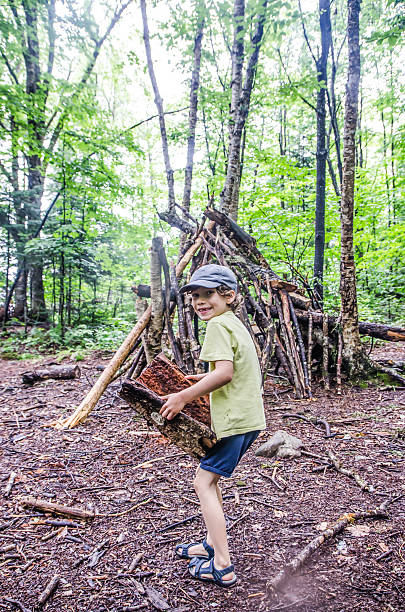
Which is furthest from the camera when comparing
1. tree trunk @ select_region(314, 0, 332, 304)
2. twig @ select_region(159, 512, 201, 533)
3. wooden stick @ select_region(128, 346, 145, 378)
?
tree trunk @ select_region(314, 0, 332, 304)

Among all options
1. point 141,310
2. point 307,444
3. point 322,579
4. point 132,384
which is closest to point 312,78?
point 141,310

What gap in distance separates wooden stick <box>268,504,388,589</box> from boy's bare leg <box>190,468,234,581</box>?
0.86 ft

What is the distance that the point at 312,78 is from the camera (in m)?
7.21

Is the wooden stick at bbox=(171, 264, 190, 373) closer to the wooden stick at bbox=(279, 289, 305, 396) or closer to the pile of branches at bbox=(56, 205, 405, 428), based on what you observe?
the pile of branches at bbox=(56, 205, 405, 428)

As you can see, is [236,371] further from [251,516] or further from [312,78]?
[312,78]

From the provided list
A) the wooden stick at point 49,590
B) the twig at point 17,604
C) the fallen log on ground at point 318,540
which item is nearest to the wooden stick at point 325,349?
the fallen log on ground at point 318,540

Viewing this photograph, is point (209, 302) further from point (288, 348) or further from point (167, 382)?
point (288, 348)

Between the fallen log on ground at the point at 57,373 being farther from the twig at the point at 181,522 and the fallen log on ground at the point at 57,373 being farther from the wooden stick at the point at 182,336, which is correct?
the twig at the point at 181,522

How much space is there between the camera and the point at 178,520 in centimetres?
250

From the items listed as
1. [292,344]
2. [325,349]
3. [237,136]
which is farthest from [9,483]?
[237,136]

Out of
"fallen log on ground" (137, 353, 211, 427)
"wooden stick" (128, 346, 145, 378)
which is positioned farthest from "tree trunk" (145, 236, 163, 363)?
"fallen log on ground" (137, 353, 211, 427)

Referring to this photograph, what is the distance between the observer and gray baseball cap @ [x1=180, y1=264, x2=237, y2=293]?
6.42 ft

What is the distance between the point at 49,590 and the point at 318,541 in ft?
5.08

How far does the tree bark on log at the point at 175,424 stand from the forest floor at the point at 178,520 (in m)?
0.77
